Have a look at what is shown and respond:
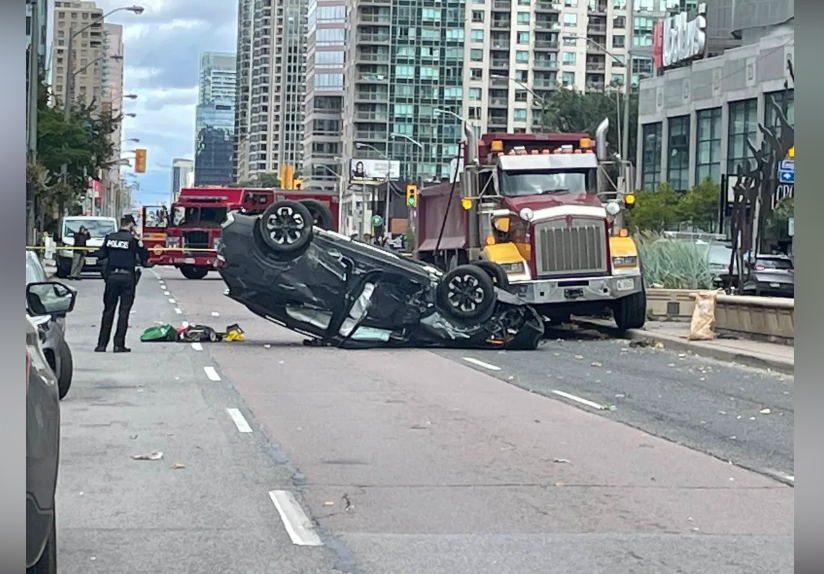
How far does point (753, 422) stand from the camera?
14211 millimetres

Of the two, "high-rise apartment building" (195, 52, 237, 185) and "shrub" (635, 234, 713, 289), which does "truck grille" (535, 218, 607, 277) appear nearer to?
"shrub" (635, 234, 713, 289)

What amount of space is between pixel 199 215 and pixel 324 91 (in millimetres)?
113642

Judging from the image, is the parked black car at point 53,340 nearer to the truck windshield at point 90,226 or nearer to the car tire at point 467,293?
the car tire at point 467,293

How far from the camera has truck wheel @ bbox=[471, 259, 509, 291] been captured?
895 inches

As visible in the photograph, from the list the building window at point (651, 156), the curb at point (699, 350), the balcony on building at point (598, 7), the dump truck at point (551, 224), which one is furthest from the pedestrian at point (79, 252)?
the balcony on building at point (598, 7)

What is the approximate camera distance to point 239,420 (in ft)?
43.9

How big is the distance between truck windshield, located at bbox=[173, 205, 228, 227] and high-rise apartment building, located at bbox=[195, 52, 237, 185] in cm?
5553

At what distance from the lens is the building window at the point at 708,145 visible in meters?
68.3

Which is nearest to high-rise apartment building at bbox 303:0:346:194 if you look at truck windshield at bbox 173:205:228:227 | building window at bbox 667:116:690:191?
building window at bbox 667:116:690:191

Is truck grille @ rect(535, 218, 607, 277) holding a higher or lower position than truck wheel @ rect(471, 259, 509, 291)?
higher
